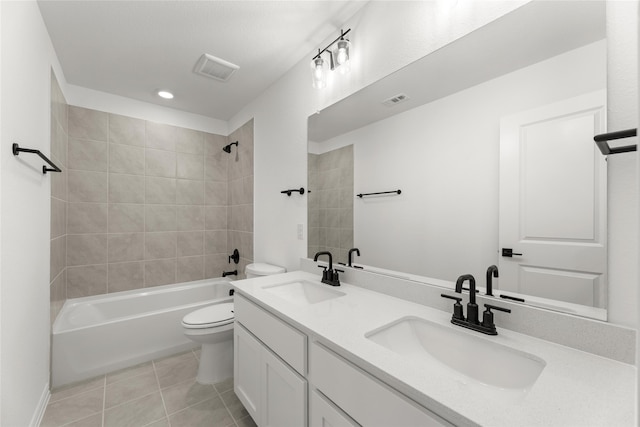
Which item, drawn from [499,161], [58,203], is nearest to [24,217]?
[58,203]

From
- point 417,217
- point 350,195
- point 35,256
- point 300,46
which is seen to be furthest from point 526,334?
point 35,256

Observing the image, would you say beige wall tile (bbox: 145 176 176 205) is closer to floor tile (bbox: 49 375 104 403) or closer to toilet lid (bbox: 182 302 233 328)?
toilet lid (bbox: 182 302 233 328)

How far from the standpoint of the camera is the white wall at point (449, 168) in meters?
0.84

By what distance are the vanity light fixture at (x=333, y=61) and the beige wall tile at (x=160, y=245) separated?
2.32 m

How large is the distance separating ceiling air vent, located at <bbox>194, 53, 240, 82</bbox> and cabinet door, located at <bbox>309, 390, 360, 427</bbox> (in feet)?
7.35

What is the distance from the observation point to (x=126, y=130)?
8.71 ft

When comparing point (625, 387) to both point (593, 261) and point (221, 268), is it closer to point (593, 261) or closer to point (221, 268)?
point (593, 261)

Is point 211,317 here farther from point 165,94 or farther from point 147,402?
point 165,94

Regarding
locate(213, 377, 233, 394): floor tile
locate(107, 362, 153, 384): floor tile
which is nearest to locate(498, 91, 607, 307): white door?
locate(213, 377, 233, 394): floor tile

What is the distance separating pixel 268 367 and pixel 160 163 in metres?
2.55

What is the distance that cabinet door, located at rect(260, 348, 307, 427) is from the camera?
3.32 feet

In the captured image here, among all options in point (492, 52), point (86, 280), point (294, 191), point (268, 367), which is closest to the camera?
point (492, 52)

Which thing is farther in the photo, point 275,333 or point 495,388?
point 275,333

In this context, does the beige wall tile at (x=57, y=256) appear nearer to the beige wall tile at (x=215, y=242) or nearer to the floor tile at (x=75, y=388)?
the floor tile at (x=75, y=388)
